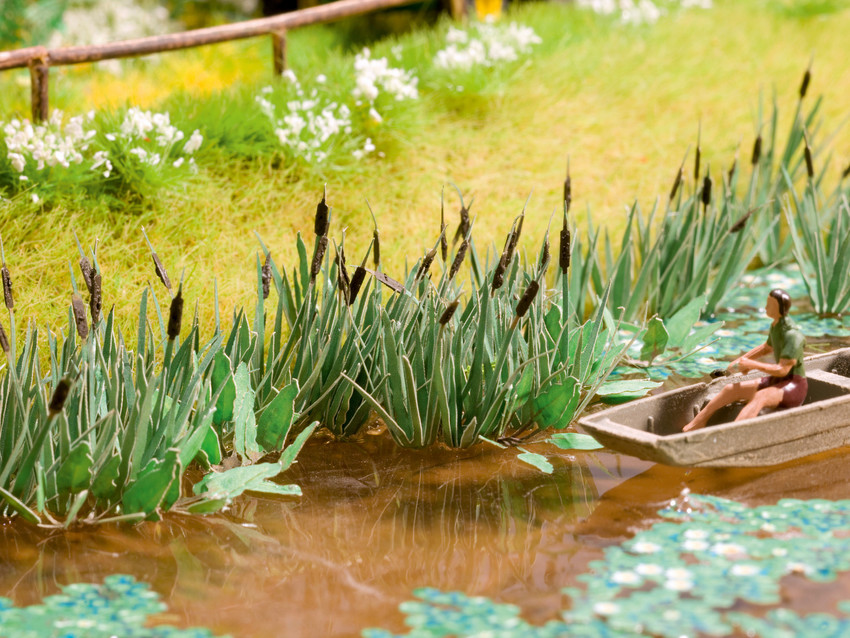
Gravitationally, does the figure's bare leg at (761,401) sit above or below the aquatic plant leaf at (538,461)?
above

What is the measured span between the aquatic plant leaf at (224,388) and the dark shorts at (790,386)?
6.01 feet

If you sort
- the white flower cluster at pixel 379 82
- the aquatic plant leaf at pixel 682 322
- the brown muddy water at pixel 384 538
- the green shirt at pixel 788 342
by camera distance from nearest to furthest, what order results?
the brown muddy water at pixel 384 538
the green shirt at pixel 788 342
the aquatic plant leaf at pixel 682 322
the white flower cluster at pixel 379 82

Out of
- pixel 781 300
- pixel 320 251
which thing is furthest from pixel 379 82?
pixel 781 300

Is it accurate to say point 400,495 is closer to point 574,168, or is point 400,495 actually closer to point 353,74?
point 574,168

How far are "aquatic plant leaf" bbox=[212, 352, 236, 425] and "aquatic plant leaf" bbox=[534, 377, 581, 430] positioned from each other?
1104mm

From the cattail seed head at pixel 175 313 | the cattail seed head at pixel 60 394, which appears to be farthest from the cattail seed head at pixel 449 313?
the cattail seed head at pixel 60 394

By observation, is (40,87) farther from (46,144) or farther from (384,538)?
(384,538)

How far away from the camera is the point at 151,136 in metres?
5.26

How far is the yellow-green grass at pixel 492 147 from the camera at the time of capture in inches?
188

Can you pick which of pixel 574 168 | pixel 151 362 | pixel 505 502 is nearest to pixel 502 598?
pixel 505 502

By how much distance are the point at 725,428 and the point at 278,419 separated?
4.93 feet

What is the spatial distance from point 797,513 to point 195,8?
9.19m

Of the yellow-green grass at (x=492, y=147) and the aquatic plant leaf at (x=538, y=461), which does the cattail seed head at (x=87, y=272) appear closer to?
the yellow-green grass at (x=492, y=147)

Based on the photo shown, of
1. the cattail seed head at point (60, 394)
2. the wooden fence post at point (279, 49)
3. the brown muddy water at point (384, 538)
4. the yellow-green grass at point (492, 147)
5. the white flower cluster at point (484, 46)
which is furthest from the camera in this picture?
the white flower cluster at point (484, 46)
